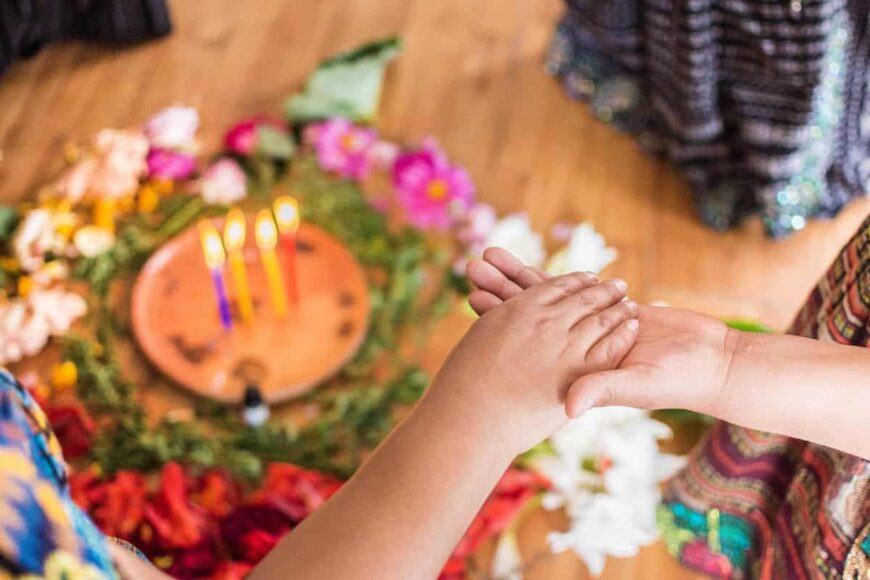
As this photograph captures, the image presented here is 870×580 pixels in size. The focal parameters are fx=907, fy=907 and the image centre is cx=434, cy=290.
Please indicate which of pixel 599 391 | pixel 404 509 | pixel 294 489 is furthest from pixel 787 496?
pixel 294 489

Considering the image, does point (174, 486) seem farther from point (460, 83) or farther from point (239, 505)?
point (460, 83)

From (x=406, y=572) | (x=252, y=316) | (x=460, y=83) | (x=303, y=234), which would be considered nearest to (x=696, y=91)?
(x=460, y=83)

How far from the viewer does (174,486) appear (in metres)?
1.21

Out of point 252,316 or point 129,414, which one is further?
point 252,316

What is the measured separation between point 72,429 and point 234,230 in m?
0.36

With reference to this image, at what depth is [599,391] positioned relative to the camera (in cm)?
73

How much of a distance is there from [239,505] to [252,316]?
33cm

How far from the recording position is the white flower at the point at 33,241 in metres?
1.49

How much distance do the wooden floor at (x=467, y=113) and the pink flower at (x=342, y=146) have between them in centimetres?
8

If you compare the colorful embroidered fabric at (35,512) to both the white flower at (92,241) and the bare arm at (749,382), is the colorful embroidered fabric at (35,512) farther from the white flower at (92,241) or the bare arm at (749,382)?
the white flower at (92,241)

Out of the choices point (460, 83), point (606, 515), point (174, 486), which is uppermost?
point (460, 83)

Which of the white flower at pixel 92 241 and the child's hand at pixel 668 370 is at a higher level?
the child's hand at pixel 668 370

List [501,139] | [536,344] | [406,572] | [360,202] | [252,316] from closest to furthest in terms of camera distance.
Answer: [406,572], [536,344], [252,316], [360,202], [501,139]

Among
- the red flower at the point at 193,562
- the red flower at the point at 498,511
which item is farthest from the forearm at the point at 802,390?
the red flower at the point at 193,562
